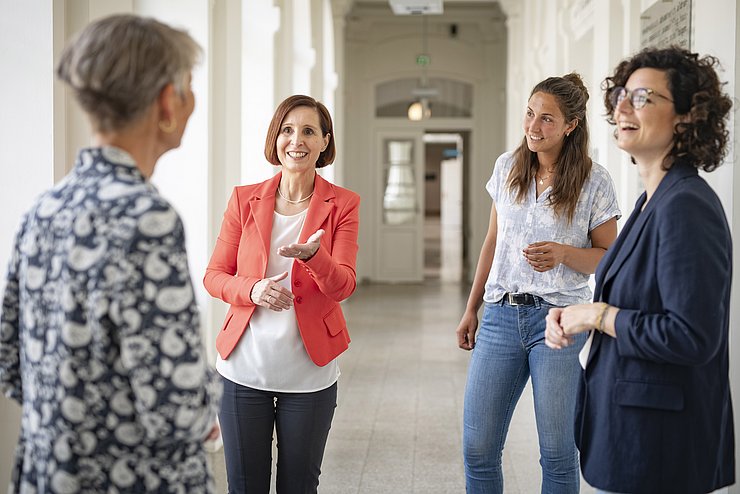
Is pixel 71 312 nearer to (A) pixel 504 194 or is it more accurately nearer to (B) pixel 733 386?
(A) pixel 504 194

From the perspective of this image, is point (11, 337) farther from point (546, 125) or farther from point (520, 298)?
point (546, 125)

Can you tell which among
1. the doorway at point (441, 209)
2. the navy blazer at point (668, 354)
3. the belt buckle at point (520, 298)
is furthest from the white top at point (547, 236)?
the doorway at point (441, 209)

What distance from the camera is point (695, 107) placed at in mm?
2115

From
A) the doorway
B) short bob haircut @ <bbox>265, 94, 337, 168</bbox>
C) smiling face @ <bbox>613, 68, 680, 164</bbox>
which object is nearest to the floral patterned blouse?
smiling face @ <bbox>613, 68, 680, 164</bbox>

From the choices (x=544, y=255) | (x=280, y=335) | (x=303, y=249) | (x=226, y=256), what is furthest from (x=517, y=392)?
(x=226, y=256)

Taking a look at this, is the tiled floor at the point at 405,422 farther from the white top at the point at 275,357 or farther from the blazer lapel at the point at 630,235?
the blazer lapel at the point at 630,235

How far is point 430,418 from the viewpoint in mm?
6141

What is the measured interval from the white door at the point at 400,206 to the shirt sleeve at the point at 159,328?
14554mm

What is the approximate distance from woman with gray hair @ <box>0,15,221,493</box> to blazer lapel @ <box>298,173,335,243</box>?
47.5 inches

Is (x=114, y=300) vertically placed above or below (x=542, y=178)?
Result: below

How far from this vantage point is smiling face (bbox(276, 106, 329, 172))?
3.04m

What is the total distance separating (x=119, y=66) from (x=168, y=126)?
0.54ft

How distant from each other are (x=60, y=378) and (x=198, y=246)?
341cm

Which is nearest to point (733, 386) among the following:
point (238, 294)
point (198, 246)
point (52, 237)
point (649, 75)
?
point (649, 75)
